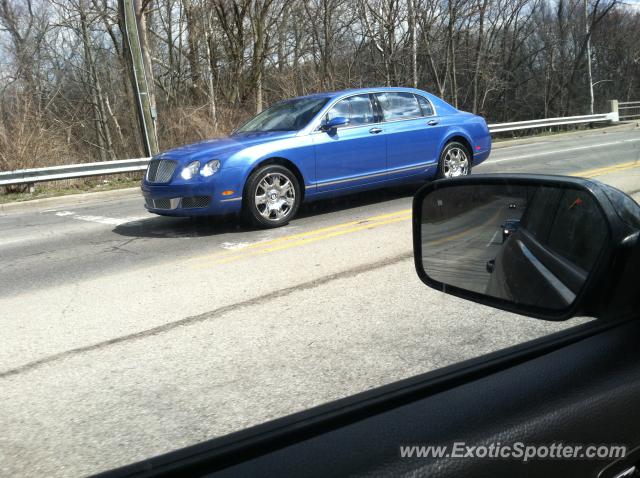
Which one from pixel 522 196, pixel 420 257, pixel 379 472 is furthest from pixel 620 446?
pixel 420 257

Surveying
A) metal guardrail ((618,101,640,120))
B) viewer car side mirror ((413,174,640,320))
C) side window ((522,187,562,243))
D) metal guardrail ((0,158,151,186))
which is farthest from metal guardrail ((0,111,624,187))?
metal guardrail ((618,101,640,120))

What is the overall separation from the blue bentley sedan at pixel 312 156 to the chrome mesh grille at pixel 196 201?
0.01 metres

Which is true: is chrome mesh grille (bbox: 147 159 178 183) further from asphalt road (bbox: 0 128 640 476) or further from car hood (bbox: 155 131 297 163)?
asphalt road (bbox: 0 128 640 476)

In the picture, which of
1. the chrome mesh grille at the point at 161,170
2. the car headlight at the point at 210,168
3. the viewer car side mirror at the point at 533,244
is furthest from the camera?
the chrome mesh grille at the point at 161,170

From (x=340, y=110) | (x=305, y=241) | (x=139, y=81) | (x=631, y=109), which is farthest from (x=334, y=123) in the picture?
(x=631, y=109)

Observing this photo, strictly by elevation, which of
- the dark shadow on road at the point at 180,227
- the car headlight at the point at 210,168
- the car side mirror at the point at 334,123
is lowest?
the dark shadow on road at the point at 180,227

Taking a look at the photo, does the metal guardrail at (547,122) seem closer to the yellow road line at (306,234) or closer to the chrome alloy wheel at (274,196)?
the yellow road line at (306,234)

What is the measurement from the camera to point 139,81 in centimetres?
1504

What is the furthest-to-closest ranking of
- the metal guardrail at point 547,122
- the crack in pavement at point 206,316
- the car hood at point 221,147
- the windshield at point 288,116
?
the metal guardrail at point 547,122 < the windshield at point 288,116 < the car hood at point 221,147 < the crack in pavement at point 206,316

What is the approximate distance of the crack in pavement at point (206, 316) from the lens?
12.6 feet

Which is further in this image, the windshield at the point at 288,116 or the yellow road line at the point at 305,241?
the windshield at the point at 288,116

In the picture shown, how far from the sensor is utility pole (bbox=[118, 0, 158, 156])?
47.5 ft

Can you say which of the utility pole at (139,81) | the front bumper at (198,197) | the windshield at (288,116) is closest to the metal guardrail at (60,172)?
the utility pole at (139,81)

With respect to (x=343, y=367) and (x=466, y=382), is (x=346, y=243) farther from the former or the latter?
(x=466, y=382)
